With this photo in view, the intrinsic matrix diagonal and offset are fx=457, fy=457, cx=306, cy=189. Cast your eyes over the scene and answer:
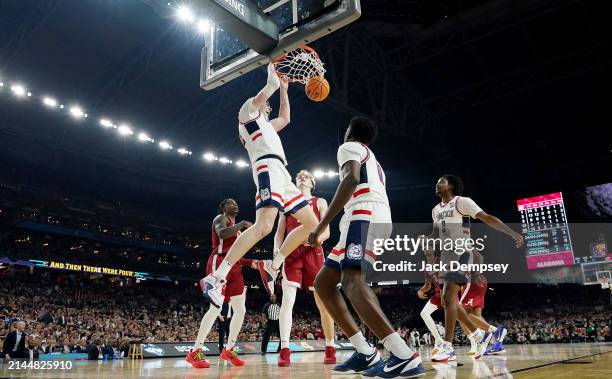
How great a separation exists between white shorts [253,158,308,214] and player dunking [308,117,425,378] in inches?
46.6

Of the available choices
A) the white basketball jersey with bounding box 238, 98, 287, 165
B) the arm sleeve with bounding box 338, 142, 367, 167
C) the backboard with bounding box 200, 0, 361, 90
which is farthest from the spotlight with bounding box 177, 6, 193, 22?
the arm sleeve with bounding box 338, 142, 367, 167

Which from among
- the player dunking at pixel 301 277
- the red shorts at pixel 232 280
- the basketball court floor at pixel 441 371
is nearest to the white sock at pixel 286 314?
the player dunking at pixel 301 277

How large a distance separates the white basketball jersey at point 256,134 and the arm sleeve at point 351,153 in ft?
4.70

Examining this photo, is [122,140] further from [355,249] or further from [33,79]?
[355,249]

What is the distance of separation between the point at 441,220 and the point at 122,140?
20783 millimetres

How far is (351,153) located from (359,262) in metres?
0.78

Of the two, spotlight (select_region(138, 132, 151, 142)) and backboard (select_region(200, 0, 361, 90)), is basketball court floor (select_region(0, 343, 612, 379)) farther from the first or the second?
spotlight (select_region(138, 132, 151, 142))

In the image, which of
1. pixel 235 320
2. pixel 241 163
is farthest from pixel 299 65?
pixel 241 163

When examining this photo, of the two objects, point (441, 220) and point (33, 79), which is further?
point (33, 79)

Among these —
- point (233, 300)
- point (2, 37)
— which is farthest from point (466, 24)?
point (2, 37)

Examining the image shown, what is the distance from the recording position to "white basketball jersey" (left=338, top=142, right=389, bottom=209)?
3.29 metres

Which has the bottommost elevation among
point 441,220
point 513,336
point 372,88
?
point 513,336

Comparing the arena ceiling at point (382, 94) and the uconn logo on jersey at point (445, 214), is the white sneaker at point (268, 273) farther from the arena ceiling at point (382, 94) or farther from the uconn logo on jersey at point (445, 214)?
the arena ceiling at point (382, 94)

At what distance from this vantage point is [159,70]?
17156 millimetres
